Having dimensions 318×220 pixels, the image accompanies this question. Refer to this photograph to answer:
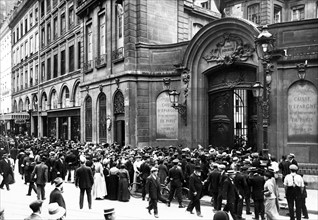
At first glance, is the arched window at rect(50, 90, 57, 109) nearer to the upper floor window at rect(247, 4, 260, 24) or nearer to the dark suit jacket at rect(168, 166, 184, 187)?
the upper floor window at rect(247, 4, 260, 24)

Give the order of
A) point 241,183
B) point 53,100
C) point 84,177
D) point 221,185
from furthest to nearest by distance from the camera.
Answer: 1. point 53,100
2. point 84,177
3. point 241,183
4. point 221,185

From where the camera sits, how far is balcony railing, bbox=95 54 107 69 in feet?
81.1

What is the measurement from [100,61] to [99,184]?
519 inches

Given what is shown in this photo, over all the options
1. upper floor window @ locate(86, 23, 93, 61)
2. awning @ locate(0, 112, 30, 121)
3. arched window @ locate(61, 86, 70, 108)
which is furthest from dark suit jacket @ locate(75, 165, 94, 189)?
awning @ locate(0, 112, 30, 121)

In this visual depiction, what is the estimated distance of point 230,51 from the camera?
1819cm

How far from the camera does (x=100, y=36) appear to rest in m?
25.8

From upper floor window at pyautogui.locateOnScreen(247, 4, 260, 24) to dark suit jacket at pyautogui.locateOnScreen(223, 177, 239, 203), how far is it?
84.1ft

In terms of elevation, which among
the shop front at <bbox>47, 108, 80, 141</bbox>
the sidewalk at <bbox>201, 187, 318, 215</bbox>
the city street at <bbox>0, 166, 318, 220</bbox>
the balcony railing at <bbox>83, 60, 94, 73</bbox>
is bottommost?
the city street at <bbox>0, 166, 318, 220</bbox>

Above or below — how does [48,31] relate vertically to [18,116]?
above

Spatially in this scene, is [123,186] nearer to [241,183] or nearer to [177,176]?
[177,176]

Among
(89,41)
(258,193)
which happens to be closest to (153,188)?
(258,193)

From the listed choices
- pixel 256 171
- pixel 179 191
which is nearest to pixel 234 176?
Answer: pixel 256 171

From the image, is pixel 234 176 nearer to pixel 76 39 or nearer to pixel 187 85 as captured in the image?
pixel 187 85

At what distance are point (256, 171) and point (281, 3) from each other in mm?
26673
